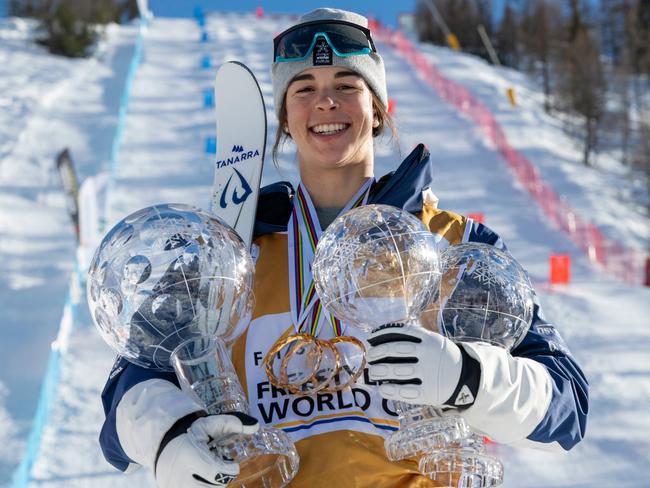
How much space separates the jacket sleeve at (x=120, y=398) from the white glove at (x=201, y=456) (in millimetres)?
306

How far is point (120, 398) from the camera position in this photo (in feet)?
6.97

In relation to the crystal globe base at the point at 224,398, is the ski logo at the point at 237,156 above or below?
above

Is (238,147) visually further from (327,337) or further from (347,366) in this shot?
(347,366)

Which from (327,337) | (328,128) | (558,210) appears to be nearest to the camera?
(327,337)

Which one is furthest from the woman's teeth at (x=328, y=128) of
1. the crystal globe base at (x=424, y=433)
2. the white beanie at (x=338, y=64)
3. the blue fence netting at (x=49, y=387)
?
the blue fence netting at (x=49, y=387)

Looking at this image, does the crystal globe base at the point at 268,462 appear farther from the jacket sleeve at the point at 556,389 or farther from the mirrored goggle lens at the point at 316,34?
the mirrored goggle lens at the point at 316,34

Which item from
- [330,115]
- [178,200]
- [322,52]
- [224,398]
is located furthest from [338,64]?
[178,200]

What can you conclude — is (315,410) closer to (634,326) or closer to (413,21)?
(634,326)

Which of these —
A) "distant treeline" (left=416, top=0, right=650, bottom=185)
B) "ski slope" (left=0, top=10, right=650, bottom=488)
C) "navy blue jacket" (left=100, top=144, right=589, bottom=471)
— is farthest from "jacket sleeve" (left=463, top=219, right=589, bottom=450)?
"distant treeline" (left=416, top=0, right=650, bottom=185)

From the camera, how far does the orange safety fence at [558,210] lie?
13703mm

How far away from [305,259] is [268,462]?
0.70 m

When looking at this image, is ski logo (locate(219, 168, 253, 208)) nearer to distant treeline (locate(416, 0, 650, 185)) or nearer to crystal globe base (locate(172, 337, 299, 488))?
crystal globe base (locate(172, 337, 299, 488))

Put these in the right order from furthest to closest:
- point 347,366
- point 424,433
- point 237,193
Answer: point 237,193, point 347,366, point 424,433

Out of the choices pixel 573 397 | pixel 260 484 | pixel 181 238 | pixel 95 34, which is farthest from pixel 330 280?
pixel 95 34
